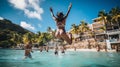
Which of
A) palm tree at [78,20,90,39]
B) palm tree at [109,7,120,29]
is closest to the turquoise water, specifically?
palm tree at [109,7,120,29]

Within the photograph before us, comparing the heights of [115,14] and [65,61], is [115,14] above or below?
above

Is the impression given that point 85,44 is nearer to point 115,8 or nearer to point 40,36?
point 115,8

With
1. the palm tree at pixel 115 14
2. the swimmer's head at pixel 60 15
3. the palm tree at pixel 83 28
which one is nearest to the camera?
the swimmer's head at pixel 60 15

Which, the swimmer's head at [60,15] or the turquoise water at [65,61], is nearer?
the swimmer's head at [60,15]

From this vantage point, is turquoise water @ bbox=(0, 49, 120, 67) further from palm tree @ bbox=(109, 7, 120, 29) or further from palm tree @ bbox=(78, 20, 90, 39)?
palm tree @ bbox=(78, 20, 90, 39)

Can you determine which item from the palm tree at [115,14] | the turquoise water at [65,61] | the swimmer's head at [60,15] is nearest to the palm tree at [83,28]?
the palm tree at [115,14]

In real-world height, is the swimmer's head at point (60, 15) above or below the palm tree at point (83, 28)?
below

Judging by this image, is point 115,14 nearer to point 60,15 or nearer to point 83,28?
point 83,28

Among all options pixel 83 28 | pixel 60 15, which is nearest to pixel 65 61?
pixel 60 15

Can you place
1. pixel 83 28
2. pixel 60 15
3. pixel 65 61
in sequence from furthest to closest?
pixel 83 28 → pixel 65 61 → pixel 60 15

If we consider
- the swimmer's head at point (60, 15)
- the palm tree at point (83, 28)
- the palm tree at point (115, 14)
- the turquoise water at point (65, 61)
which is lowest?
the turquoise water at point (65, 61)

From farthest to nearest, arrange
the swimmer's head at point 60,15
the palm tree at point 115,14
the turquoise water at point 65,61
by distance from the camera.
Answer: the palm tree at point 115,14, the turquoise water at point 65,61, the swimmer's head at point 60,15

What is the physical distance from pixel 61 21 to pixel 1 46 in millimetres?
92862

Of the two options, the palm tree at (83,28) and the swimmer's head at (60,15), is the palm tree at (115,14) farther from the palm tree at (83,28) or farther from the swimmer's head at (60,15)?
the swimmer's head at (60,15)
